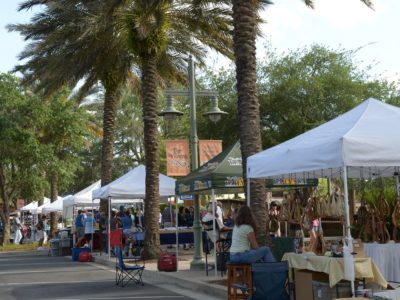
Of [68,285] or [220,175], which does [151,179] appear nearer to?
[68,285]

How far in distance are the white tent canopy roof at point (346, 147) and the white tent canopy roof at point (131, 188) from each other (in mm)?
10832

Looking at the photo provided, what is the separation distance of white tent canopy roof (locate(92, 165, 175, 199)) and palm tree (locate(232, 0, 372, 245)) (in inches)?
356

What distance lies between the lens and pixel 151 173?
19.8m

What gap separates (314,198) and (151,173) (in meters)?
8.34

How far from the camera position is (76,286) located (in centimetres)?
1456

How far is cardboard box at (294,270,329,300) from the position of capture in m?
9.34

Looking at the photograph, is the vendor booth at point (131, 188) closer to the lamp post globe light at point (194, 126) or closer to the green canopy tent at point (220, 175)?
the lamp post globe light at point (194, 126)

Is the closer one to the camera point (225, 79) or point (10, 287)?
point (10, 287)

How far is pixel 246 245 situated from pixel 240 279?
1.95 ft

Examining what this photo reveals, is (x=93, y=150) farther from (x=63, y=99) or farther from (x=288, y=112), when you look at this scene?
(x=288, y=112)

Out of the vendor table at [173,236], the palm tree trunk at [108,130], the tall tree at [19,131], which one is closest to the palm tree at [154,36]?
Result: the vendor table at [173,236]

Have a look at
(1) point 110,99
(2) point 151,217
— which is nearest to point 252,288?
(2) point 151,217

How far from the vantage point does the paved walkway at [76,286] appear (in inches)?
497

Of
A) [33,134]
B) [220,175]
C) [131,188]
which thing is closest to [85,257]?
[131,188]
